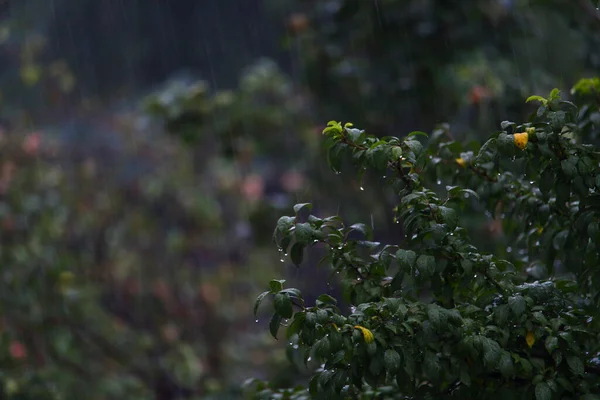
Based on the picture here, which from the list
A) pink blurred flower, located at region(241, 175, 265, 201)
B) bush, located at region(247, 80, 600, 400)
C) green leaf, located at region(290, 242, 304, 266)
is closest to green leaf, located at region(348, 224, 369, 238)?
bush, located at region(247, 80, 600, 400)

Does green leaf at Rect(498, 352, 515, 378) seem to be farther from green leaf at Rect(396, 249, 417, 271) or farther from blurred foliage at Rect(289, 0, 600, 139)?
blurred foliage at Rect(289, 0, 600, 139)

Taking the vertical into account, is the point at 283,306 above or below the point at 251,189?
below

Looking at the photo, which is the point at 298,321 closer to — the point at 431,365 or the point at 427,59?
the point at 431,365

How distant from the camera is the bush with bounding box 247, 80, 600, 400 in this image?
1702 millimetres

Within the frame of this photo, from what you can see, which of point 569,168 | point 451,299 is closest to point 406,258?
point 451,299

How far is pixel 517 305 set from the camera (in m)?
1.72

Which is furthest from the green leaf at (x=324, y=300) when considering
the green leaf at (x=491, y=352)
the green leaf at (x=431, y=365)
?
the green leaf at (x=491, y=352)

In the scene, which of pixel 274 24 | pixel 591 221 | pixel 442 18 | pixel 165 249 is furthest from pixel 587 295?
pixel 274 24

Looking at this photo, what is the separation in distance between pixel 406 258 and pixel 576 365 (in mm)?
433

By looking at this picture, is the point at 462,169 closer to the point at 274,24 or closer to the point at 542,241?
the point at 542,241

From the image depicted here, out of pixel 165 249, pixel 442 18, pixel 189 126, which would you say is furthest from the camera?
pixel 165 249

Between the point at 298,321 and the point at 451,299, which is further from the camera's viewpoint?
the point at 451,299

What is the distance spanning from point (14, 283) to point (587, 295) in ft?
11.8

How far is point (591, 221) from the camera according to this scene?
1.84 meters
